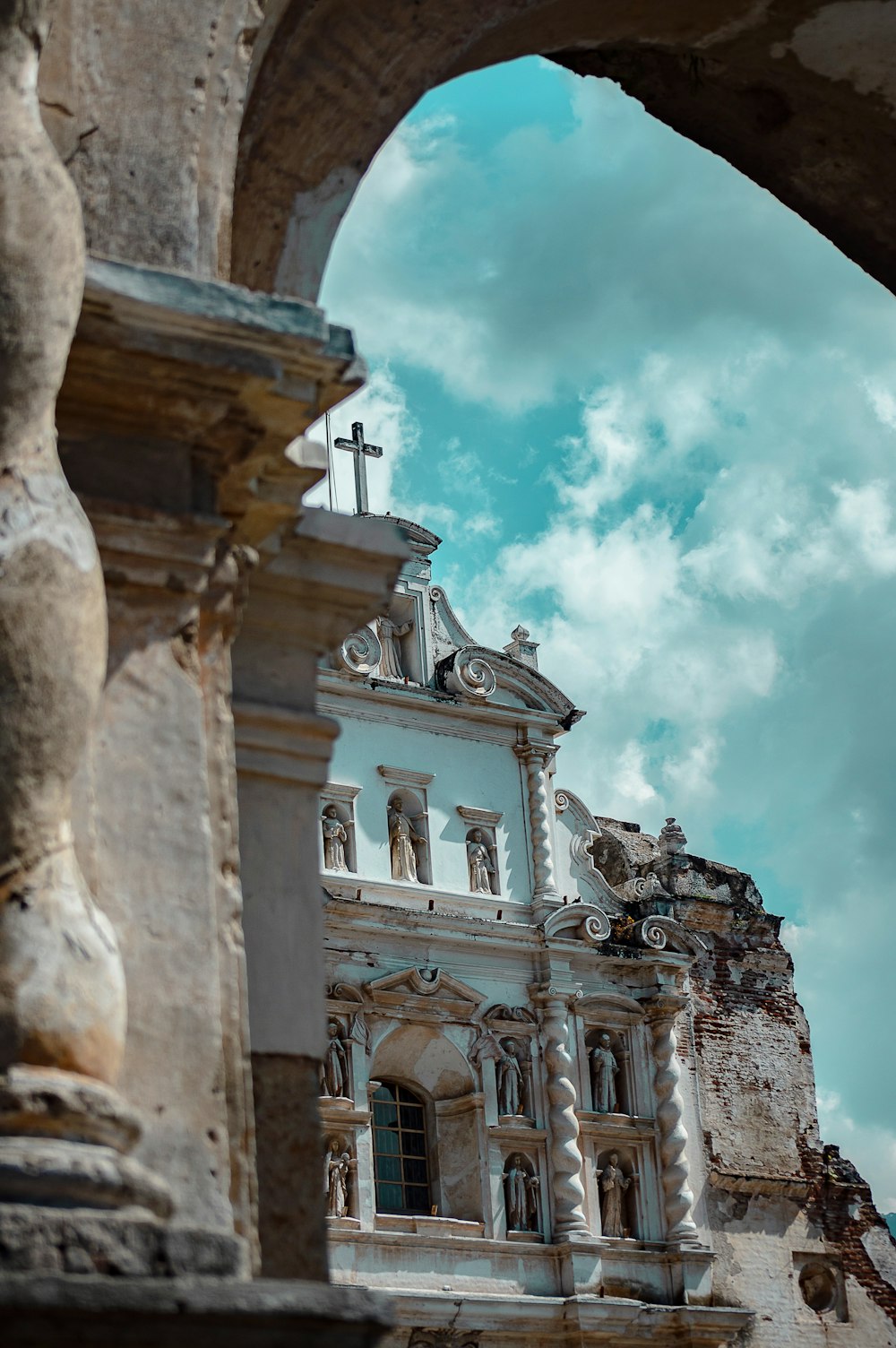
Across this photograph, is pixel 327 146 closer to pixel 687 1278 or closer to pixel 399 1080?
pixel 399 1080

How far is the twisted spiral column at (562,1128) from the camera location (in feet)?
55.0

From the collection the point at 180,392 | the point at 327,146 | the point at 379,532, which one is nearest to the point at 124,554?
the point at 180,392

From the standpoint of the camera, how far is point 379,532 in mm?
3479

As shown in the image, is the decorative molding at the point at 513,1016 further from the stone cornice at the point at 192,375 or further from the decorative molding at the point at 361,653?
the stone cornice at the point at 192,375

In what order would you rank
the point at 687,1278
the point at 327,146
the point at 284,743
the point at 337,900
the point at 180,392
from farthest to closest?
the point at 687,1278, the point at 337,900, the point at 327,146, the point at 284,743, the point at 180,392

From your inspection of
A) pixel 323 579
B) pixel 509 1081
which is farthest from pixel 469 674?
pixel 323 579

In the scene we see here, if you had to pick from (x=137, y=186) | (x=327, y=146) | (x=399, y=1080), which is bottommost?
(x=137, y=186)

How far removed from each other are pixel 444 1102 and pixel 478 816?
254 cm

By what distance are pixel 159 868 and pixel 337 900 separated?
1354 centimetres

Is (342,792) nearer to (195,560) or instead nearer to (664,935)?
(664,935)

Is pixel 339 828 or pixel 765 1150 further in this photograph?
pixel 765 1150

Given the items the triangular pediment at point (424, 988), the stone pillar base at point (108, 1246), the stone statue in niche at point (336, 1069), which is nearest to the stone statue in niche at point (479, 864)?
the triangular pediment at point (424, 988)

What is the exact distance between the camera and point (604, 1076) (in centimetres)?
1758

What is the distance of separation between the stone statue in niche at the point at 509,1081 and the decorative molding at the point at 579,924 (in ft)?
3.66
